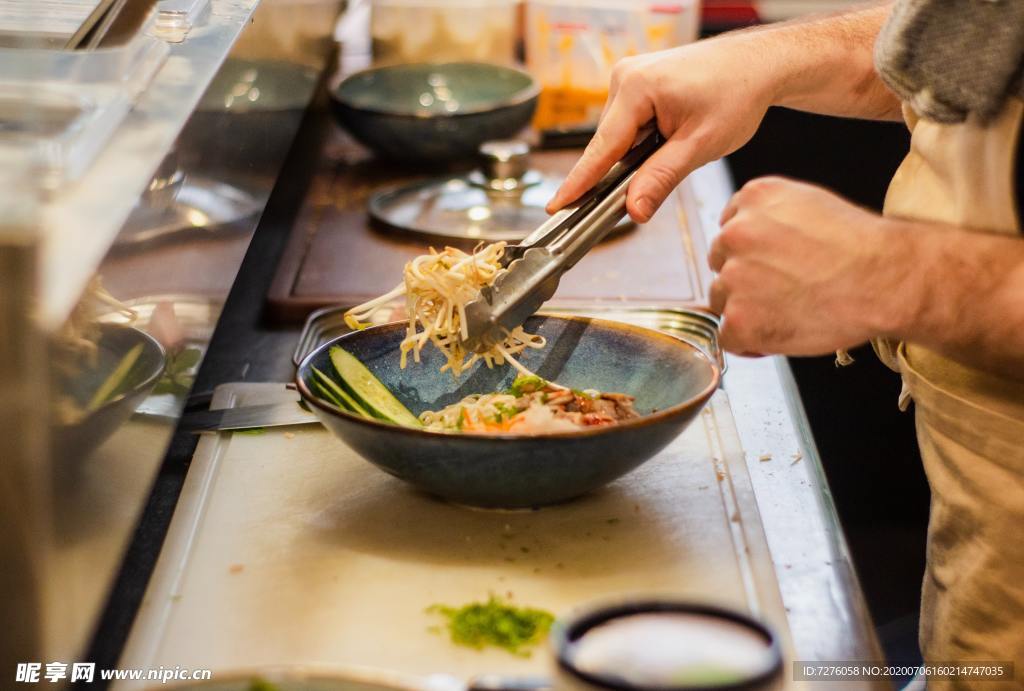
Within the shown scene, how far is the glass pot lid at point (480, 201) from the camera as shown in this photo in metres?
2.18

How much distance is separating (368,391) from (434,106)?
157 cm

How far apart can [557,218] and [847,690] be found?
2.14ft

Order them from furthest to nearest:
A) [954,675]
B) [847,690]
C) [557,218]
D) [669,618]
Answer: [557,218]
[954,675]
[847,690]
[669,618]

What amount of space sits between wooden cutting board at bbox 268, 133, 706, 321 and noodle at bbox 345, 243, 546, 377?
1.44 feet

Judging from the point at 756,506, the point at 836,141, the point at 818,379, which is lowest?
the point at 818,379

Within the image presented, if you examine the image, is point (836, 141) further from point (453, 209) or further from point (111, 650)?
point (111, 650)

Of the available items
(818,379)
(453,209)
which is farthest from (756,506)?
(818,379)

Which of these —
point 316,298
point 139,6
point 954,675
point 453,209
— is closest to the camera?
point 139,6

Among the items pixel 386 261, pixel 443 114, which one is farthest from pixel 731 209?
pixel 443 114

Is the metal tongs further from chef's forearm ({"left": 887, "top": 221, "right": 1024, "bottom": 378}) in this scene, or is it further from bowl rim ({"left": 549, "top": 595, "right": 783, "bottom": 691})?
bowl rim ({"left": 549, "top": 595, "right": 783, "bottom": 691})

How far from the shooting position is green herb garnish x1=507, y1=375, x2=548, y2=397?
1410mm

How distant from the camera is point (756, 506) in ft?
4.39

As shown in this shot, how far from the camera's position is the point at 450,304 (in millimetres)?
1438

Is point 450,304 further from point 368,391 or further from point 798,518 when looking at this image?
point 798,518
